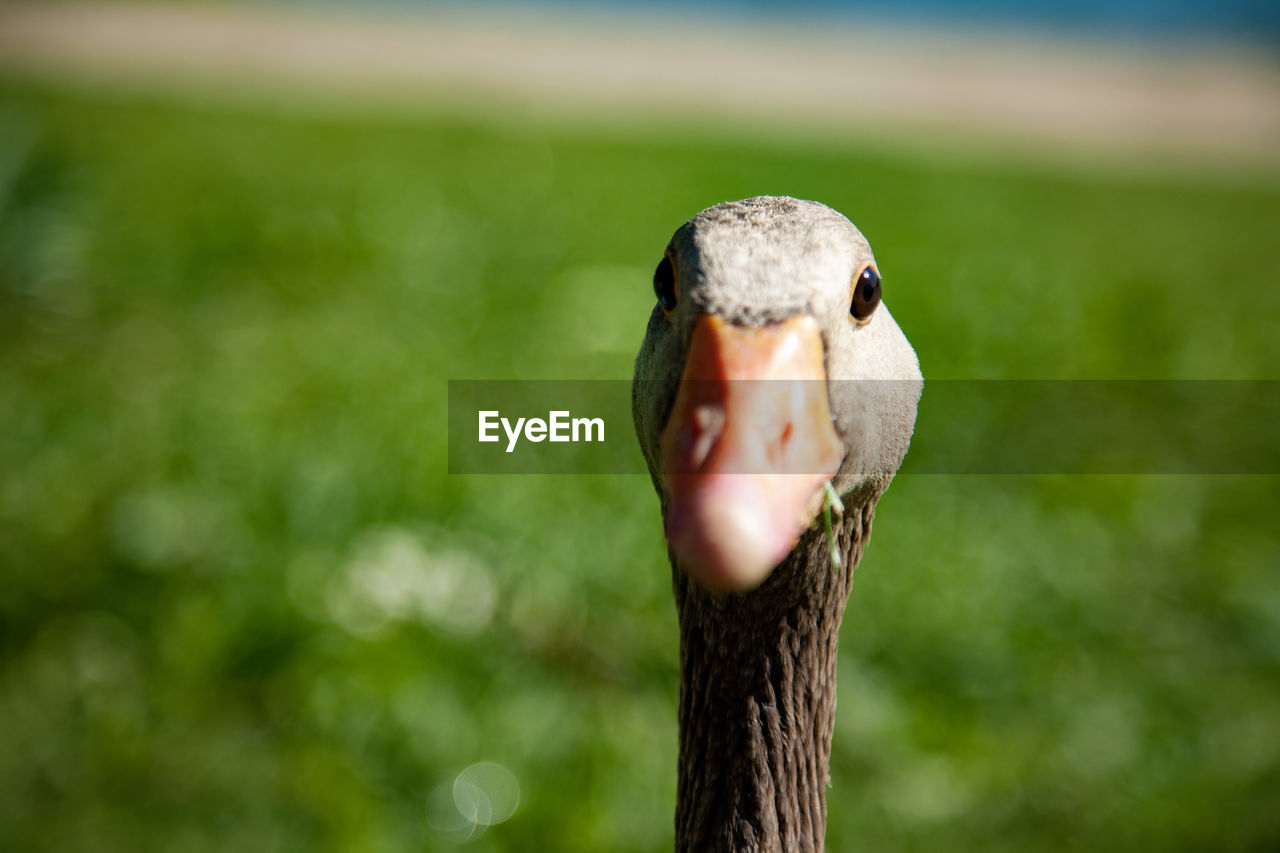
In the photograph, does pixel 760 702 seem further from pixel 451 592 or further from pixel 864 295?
pixel 451 592

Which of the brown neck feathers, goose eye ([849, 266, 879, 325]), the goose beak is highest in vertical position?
goose eye ([849, 266, 879, 325])

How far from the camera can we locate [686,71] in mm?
16891

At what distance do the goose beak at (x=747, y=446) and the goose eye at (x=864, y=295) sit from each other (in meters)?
0.10

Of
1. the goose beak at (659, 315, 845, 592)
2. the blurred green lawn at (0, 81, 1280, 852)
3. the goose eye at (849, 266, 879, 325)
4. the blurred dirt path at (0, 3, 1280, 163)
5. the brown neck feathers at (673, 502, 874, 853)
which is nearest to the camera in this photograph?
the goose beak at (659, 315, 845, 592)

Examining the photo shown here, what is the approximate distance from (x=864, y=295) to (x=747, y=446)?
0.90 feet

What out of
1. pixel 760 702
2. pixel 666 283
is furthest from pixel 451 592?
pixel 666 283

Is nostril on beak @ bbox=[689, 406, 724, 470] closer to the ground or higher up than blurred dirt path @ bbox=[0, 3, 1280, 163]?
closer to the ground

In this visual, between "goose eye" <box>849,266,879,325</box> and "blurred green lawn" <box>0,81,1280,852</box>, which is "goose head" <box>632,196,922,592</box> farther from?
"blurred green lawn" <box>0,81,1280,852</box>

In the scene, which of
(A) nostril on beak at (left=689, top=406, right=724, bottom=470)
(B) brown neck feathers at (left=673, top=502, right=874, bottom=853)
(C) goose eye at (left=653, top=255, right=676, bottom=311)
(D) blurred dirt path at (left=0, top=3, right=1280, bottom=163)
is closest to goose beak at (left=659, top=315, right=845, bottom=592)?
(A) nostril on beak at (left=689, top=406, right=724, bottom=470)

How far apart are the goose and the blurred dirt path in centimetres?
1095

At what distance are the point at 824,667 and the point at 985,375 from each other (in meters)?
3.16

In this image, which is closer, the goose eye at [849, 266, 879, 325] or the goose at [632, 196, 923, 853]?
the goose at [632, 196, 923, 853]

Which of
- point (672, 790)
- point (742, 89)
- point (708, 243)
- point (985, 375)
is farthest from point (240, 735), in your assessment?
point (742, 89)

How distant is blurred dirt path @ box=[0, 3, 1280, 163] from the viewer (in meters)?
12.6
